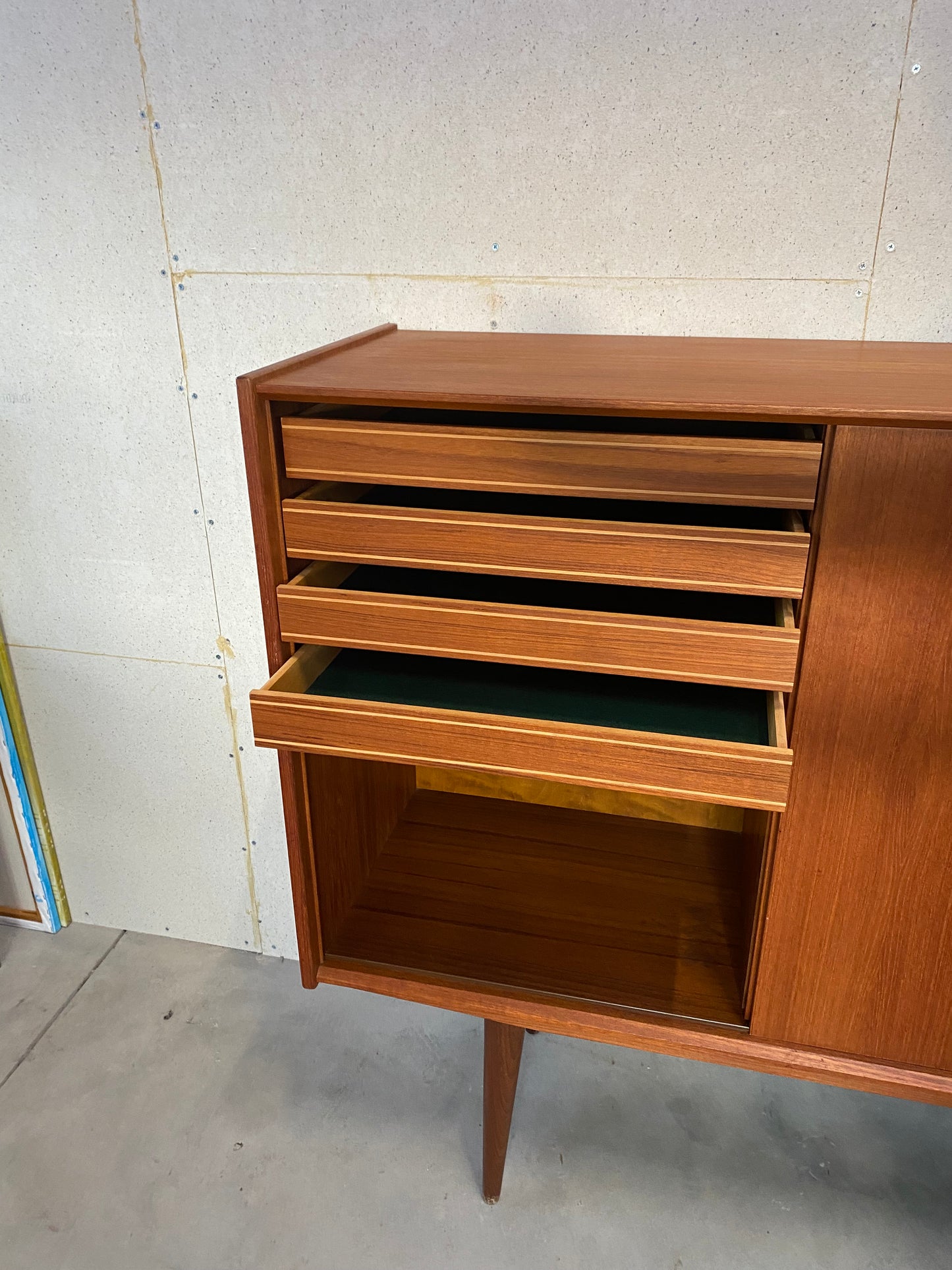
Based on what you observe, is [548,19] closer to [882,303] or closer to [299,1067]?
[882,303]

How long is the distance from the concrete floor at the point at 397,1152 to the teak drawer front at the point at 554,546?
111 centimetres

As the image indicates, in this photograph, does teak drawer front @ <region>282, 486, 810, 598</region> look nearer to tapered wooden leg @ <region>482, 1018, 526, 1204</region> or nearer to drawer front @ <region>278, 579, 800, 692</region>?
drawer front @ <region>278, 579, 800, 692</region>

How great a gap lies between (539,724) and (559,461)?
0.27 m

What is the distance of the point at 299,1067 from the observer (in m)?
1.72

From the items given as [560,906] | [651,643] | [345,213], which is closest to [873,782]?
[651,643]

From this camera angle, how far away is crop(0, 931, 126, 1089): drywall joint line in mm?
1741

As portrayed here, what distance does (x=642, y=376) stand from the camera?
3.19 ft

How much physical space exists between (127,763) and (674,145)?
155cm

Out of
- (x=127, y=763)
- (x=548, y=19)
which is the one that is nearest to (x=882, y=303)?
(x=548, y=19)

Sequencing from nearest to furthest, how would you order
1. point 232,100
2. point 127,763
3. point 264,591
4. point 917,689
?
point 917,689, point 264,591, point 232,100, point 127,763

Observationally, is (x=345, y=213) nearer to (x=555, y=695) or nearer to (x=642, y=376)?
(x=642, y=376)

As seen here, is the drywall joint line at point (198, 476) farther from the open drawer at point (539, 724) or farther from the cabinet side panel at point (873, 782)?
the cabinet side panel at point (873, 782)

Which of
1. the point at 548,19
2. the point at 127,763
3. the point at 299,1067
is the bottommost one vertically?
the point at 299,1067

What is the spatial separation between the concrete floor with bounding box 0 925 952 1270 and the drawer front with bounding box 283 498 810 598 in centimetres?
112
